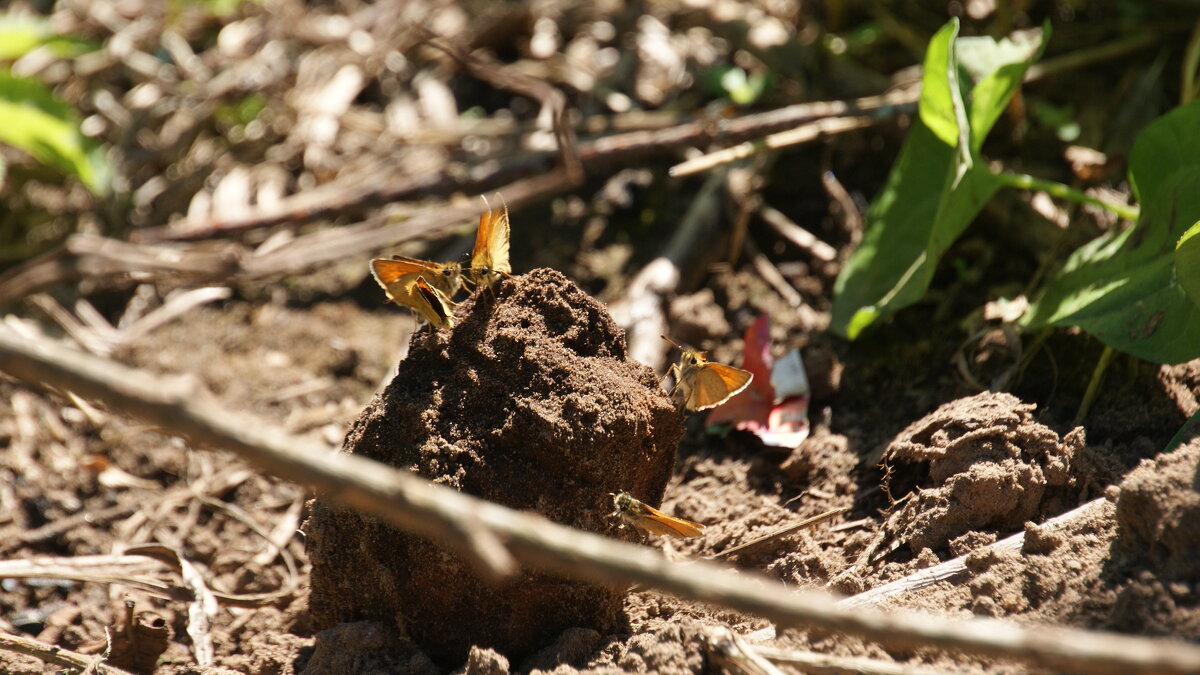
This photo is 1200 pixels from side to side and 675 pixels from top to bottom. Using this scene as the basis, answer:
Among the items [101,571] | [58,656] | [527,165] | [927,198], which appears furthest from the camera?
[527,165]

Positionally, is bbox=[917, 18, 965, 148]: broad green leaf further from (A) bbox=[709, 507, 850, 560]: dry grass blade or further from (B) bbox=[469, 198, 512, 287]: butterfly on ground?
(B) bbox=[469, 198, 512, 287]: butterfly on ground

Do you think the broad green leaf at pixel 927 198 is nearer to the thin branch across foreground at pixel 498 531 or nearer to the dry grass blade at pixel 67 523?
the thin branch across foreground at pixel 498 531

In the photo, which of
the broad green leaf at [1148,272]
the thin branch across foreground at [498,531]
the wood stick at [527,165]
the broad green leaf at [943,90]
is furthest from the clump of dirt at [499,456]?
the wood stick at [527,165]

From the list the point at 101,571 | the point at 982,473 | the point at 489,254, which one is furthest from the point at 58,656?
the point at 982,473

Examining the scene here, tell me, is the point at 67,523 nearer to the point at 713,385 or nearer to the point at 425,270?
the point at 425,270

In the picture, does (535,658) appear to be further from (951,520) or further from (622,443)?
(951,520)

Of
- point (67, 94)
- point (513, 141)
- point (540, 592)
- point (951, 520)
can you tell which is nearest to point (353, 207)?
point (513, 141)

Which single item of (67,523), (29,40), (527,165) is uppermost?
(527,165)
